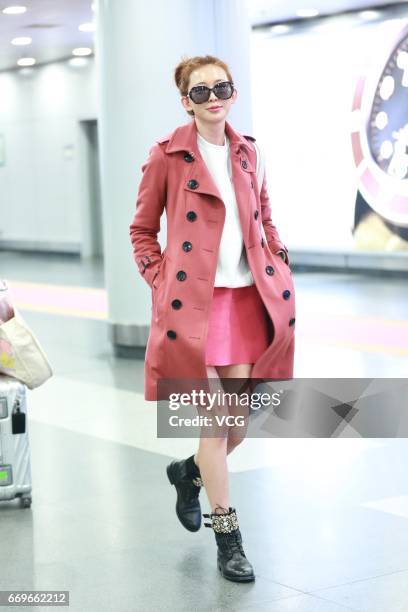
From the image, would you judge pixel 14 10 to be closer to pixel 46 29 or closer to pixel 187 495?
pixel 46 29

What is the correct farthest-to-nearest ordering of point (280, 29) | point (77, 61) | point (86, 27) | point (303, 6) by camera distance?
point (77, 61) → point (86, 27) → point (280, 29) → point (303, 6)

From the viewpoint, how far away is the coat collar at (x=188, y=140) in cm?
418

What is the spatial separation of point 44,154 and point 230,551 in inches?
811

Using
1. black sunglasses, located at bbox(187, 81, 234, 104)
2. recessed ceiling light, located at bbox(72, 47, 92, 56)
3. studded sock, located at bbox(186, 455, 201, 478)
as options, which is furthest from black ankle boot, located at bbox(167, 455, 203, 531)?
recessed ceiling light, located at bbox(72, 47, 92, 56)

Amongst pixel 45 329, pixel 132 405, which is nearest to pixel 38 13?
pixel 45 329

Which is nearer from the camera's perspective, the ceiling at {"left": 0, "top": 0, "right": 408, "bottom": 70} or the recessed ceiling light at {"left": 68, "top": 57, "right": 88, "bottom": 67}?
the ceiling at {"left": 0, "top": 0, "right": 408, "bottom": 70}

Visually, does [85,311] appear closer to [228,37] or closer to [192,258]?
[228,37]

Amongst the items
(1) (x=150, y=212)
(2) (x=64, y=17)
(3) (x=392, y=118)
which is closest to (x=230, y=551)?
(1) (x=150, y=212)

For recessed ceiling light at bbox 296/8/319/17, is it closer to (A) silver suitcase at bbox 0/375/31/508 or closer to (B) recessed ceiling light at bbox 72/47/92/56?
(B) recessed ceiling light at bbox 72/47/92/56

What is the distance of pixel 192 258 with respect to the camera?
4.07 metres

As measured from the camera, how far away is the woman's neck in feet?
13.8

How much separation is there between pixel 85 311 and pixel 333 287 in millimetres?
3661

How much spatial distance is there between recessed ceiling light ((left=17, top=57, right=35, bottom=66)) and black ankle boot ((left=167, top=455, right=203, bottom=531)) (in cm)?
1913

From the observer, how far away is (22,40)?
20000 mm
